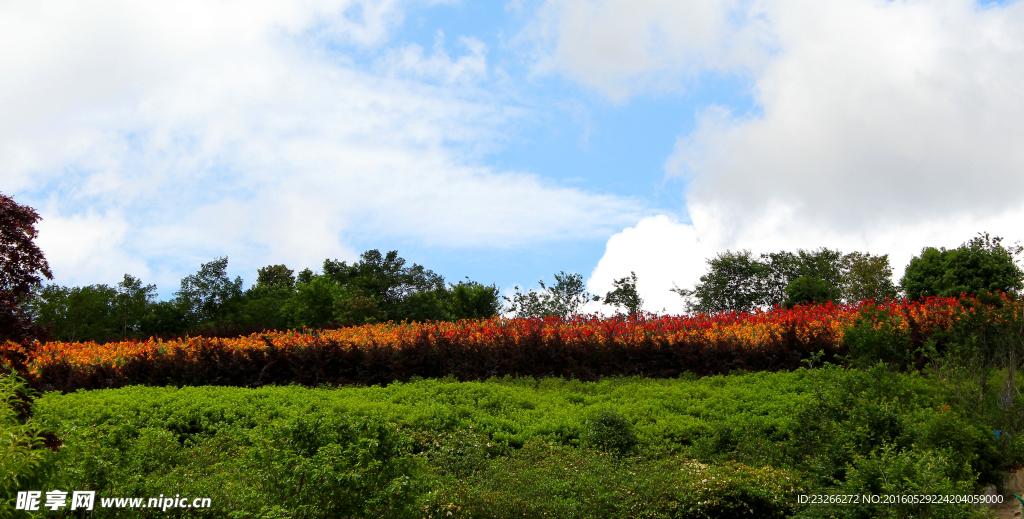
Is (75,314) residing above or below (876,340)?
above

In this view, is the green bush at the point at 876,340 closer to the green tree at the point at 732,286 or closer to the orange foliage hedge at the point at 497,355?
the orange foliage hedge at the point at 497,355

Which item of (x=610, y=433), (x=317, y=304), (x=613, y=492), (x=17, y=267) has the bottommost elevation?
(x=613, y=492)

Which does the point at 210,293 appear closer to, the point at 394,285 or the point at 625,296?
the point at 394,285

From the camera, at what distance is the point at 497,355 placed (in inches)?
396

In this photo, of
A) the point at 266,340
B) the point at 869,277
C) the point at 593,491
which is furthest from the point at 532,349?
the point at 869,277

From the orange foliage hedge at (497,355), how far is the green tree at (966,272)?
8.26 meters

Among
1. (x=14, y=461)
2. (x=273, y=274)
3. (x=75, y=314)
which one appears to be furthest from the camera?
(x=273, y=274)

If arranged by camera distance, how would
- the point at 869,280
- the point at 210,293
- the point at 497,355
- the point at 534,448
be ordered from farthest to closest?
the point at 210,293 → the point at 869,280 → the point at 497,355 → the point at 534,448

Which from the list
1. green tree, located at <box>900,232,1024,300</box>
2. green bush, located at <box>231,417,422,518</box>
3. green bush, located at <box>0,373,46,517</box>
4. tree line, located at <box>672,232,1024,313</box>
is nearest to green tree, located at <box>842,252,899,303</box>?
tree line, located at <box>672,232,1024,313</box>

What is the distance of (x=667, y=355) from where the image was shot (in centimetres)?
1016

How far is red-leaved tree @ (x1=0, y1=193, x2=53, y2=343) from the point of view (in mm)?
4410

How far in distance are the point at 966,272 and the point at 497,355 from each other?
14.7 meters

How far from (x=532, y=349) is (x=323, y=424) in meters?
6.00

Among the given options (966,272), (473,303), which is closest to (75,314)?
(473,303)
